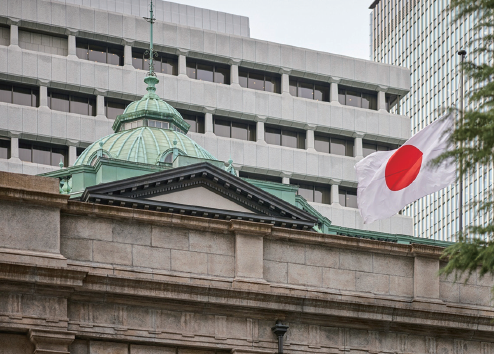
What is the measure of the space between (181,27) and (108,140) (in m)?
33.6

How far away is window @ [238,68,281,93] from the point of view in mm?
96375

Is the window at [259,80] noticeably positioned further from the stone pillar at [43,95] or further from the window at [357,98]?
the stone pillar at [43,95]

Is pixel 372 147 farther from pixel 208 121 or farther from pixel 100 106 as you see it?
pixel 100 106

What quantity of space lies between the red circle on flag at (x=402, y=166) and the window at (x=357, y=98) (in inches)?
2561

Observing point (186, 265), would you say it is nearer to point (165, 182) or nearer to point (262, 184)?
point (165, 182)

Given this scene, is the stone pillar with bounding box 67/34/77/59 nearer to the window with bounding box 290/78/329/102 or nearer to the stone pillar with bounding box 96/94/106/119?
the stone pillar with bounding box 96/94/106/119

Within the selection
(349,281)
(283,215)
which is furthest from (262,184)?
(349,281)

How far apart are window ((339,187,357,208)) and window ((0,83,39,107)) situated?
82.4 feet

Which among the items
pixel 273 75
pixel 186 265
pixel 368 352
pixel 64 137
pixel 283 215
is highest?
pixel 273 75

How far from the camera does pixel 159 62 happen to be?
93812 mm

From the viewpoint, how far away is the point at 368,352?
1160 inches

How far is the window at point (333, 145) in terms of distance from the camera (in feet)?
322

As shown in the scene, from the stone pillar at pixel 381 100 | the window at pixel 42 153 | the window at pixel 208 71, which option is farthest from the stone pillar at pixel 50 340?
the stone pillar at pixel 381 100

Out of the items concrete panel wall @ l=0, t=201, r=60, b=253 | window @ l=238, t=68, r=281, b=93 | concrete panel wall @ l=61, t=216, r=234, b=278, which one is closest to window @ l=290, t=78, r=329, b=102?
window @ l=238, t=68, r=281, b=93
